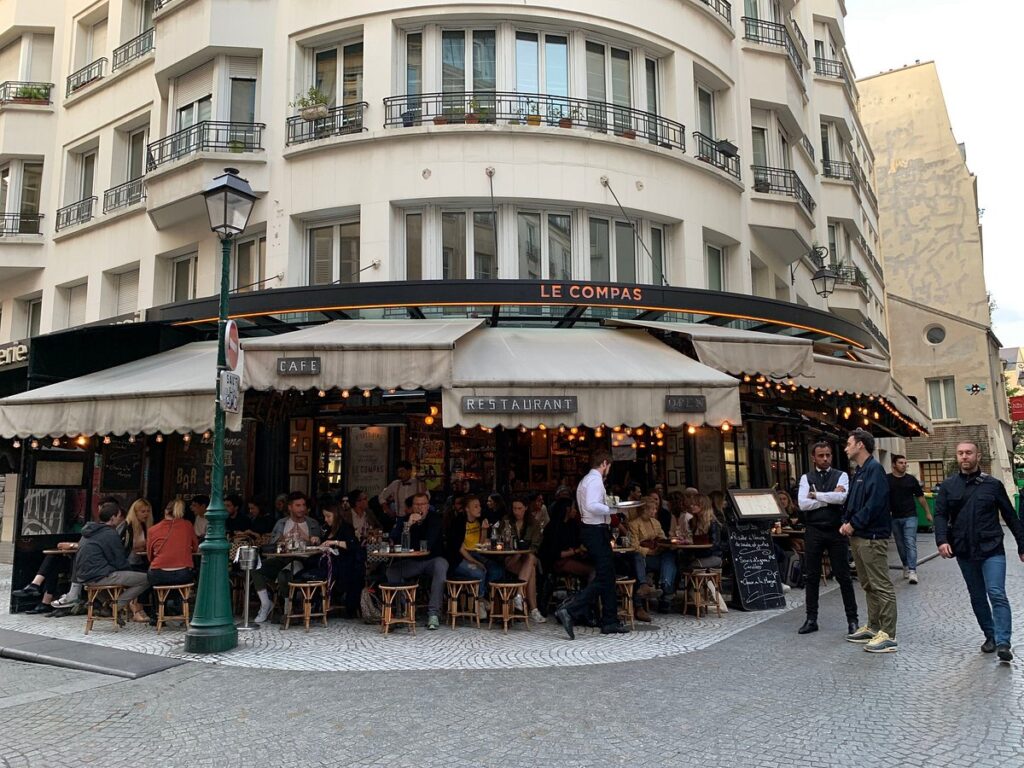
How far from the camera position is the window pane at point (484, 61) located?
42.2 feet

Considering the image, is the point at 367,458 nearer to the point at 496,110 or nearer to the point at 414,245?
the point at 414,245

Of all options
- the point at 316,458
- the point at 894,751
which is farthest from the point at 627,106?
the point at 894,751

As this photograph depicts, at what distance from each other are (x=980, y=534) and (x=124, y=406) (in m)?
9.12

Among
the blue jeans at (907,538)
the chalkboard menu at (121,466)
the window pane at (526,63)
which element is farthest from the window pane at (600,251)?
the chalkboard menu at (121,466)

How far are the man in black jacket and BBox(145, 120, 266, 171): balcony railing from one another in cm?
1163

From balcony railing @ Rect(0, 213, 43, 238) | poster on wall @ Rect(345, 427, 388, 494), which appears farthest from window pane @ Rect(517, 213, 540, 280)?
balcony railing @ Rect(0, 213, 43, 238)

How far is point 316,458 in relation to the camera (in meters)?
13.3

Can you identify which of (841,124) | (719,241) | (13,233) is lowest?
(719,241)

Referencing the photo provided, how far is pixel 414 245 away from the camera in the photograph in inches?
503

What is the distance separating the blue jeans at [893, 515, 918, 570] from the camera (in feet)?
39.4

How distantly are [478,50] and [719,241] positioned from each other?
5.60 metres

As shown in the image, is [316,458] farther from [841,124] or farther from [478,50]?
[841,124]

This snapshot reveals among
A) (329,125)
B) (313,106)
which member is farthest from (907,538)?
(313,106)

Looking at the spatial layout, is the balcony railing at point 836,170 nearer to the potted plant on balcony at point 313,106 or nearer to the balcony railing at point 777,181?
the balcony railing at point 777,181
